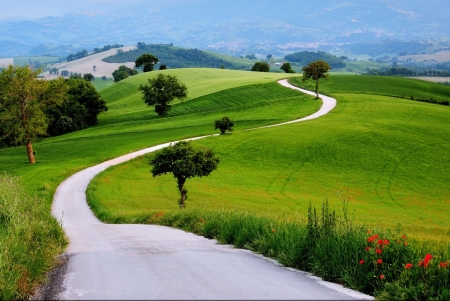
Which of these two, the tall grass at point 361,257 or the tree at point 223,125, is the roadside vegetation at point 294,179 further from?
the tree at point 223,125

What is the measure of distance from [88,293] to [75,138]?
80.3 meters

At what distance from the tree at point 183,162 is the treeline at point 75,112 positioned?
64.7m

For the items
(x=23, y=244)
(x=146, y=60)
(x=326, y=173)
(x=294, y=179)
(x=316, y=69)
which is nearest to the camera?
(x=23, y=244)

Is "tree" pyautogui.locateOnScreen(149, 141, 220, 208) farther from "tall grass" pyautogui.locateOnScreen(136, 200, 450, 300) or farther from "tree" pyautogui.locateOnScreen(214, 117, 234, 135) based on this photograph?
"tree" pyautogui.locateOnScreen(214, 117, 234, 135)

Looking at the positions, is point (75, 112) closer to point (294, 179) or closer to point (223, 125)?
point (223, 125)

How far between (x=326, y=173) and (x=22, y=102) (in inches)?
1492

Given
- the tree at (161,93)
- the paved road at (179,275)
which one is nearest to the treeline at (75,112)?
the tree at (161,93)

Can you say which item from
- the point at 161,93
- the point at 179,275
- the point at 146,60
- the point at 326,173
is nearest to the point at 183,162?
the point at 326,173

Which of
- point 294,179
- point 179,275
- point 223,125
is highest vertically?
point 179,275

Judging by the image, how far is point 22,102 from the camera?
59.3 metres

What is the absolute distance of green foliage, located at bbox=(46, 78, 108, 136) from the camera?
99.9 meters

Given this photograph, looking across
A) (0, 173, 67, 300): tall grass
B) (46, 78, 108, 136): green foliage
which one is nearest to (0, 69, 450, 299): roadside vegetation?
(0, 173, 67, 300): tall grass

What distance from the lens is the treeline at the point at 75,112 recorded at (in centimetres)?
9988

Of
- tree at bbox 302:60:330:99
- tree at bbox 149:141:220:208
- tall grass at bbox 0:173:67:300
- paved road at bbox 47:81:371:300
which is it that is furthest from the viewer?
tree at bbox 302:60:330:99
